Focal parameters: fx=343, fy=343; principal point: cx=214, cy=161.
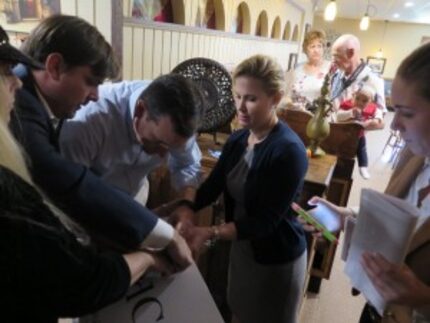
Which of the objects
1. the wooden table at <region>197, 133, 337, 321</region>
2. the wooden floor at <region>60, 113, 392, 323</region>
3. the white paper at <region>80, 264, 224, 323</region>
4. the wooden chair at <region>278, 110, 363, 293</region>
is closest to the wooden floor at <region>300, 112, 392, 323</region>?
the wooden floor at <region>60, 113, 392, 323</region>

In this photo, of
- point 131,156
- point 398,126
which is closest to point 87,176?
point 131,156

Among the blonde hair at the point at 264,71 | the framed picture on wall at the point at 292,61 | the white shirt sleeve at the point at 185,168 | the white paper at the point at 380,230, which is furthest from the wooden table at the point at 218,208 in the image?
the framed picture on wall at the point at 292,61

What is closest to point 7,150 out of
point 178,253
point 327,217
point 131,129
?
point 178,253

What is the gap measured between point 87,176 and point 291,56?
19.7ft

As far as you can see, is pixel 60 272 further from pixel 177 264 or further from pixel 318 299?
pixel 318 299

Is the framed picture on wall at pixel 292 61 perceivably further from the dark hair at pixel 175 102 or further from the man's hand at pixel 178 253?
the man's hand at pixel 178 253

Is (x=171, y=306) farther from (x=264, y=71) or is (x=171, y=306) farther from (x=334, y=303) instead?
(x=334, y=303)

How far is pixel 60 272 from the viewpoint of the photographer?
504 millimetres

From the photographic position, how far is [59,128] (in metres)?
1.04

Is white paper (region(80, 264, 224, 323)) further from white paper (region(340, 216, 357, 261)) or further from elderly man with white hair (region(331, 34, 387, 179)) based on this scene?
elderly man with white hair (region(331, 34, 387, 179))

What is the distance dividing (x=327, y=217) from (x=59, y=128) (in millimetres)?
925

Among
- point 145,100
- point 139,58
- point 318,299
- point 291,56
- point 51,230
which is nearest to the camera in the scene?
point 51,230

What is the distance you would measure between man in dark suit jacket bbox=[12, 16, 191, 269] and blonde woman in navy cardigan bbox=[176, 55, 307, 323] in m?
0.31

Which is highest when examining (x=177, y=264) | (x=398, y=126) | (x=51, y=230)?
(x=398, y=126)
